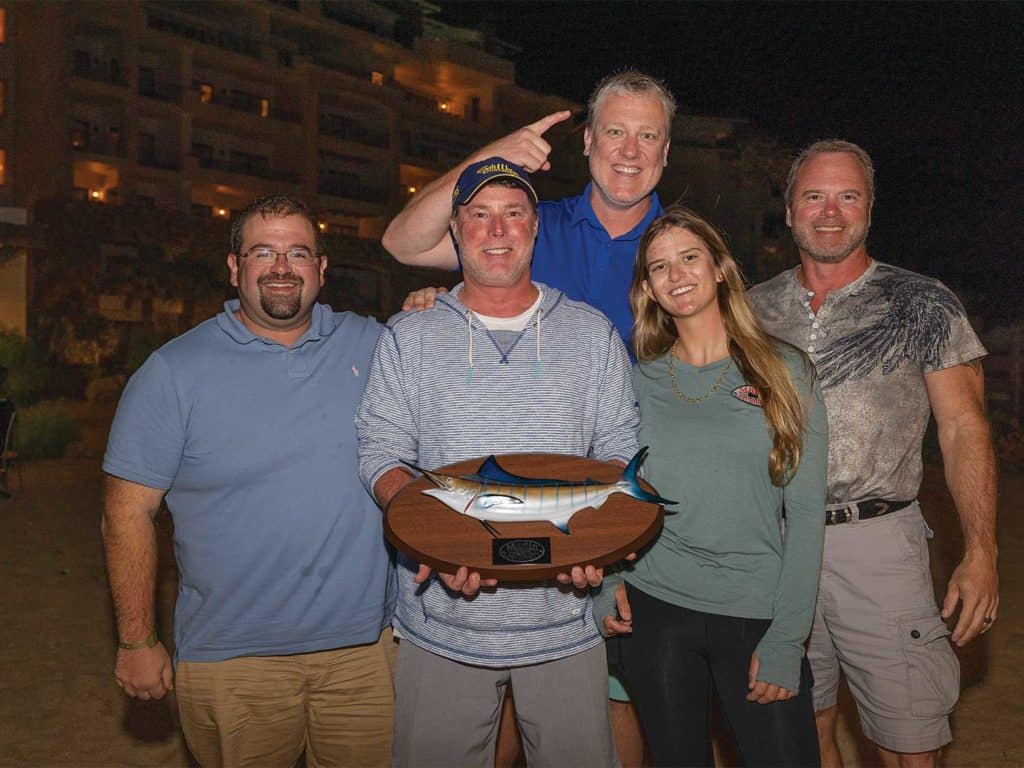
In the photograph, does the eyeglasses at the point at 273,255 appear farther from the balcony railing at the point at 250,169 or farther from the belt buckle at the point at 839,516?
the balcony railing at the point at 250,169

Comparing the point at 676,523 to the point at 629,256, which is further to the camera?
the point at 629,256

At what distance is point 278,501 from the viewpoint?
11.3 feet

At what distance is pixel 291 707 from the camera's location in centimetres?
361

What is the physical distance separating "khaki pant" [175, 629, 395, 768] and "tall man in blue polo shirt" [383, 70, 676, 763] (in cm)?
115

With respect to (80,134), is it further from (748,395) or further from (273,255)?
(748,395)

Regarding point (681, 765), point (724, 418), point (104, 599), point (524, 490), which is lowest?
point (104, 599)

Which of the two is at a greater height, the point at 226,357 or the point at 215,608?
the point at 226,357

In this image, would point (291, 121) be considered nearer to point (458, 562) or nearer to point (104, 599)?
point (104, 599)

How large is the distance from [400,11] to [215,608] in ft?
163

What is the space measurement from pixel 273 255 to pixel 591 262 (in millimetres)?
1440

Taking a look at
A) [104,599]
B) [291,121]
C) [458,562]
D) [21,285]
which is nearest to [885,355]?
[458,562]

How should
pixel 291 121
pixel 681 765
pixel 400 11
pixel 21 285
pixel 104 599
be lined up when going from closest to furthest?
pixel 681 765, pixel 104 599, pixel 21 285, pixel 291 121, pixel 400 11

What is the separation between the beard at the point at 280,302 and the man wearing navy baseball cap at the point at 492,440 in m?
0.47

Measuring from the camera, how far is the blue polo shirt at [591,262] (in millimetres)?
3994
